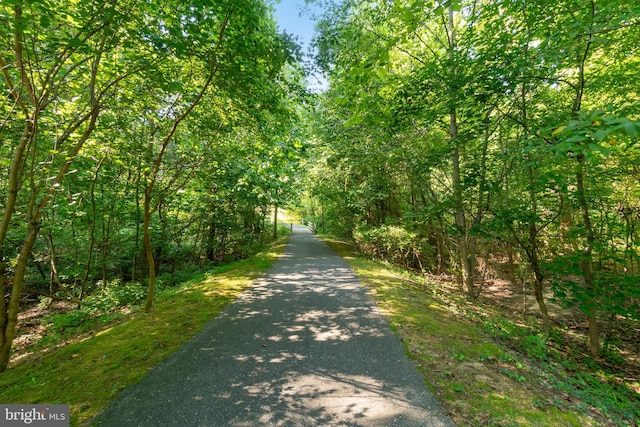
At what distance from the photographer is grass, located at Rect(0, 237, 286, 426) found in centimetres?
224

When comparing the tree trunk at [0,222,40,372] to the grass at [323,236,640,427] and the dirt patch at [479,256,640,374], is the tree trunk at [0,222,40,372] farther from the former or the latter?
the dirt patch at [479,256,640,374]

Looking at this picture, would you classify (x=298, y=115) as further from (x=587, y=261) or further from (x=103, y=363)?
(x=587, y=261)

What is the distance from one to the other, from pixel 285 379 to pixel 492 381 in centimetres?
225

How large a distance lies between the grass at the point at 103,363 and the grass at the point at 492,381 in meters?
3.22

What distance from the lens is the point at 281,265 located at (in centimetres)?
819

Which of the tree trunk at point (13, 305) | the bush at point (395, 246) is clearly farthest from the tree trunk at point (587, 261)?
the tree trunk at point (13, 305)

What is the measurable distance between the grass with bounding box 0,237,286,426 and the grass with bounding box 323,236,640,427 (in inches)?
127

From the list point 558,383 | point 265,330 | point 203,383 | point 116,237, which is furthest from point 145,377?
point 116,237

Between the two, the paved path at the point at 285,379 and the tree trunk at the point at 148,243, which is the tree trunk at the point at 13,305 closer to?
the tree trunk at the point at 148,243

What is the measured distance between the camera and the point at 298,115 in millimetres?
5281

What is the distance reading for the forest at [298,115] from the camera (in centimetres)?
275

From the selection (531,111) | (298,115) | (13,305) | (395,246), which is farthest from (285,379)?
(395,246)

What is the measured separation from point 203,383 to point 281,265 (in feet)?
18.8

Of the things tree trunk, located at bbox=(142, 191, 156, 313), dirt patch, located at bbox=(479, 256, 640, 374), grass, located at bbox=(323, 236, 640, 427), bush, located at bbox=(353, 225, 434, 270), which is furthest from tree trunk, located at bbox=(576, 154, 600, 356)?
tree trunk, located at bbox=(142, 191, 156, 313)
